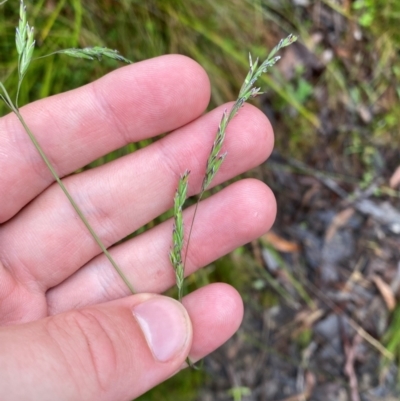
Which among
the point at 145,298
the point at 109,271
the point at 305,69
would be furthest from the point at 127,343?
the point at 305,69

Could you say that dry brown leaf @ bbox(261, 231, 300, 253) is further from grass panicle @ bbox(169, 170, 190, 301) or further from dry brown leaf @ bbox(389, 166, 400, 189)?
grass panicle @ bbox(169, 170, 190, 301)

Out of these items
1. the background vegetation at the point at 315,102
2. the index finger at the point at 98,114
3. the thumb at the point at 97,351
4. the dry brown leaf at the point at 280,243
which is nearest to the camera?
the thumb at the point at 97,351

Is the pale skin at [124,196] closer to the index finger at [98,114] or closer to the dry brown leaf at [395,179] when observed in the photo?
the index finger at [98,114]

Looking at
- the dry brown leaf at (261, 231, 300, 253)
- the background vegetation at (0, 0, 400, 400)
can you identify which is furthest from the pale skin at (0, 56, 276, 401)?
the dry brown leaf at (261, 231, 300, 253)

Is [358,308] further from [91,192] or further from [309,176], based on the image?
[91,192]

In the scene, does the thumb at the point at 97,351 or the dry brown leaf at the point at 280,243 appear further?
the dry brown leaf at the point at 280,243

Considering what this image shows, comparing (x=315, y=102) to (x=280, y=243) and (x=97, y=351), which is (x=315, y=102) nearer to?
(x=280, y=243)

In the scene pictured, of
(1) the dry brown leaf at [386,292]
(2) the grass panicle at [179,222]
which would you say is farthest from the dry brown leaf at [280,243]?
(2) the grass panicle at [179,222]
